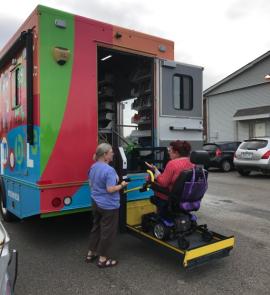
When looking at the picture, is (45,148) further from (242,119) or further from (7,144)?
(242,119)

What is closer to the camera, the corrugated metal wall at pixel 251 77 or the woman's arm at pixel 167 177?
the woman's arm at pixel 167 177

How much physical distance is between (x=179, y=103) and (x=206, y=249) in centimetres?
263

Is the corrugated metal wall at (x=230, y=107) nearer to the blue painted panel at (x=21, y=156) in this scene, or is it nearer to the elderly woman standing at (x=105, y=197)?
the blue painted panel at (x=21, y=156)

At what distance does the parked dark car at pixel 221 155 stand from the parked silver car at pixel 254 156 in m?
1.84

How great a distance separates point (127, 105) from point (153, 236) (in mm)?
2965

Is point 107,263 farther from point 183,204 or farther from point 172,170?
point 172,170

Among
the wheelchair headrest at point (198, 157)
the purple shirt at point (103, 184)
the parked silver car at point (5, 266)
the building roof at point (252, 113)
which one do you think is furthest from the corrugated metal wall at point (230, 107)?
the parked silver car at point (5, 266)

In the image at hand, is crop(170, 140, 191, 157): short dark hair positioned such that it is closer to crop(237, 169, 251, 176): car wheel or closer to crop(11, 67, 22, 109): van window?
crop(11, 67, 22, 109): van window

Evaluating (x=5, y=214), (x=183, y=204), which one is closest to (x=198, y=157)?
(x=183, y=204)

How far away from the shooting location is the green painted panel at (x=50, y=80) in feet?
14.5

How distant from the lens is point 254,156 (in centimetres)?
1393

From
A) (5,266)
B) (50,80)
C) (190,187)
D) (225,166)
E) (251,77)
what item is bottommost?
(225,166)

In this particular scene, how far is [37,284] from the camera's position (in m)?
3.91

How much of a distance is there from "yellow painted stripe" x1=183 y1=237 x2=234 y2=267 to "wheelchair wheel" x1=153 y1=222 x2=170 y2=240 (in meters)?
0.53
